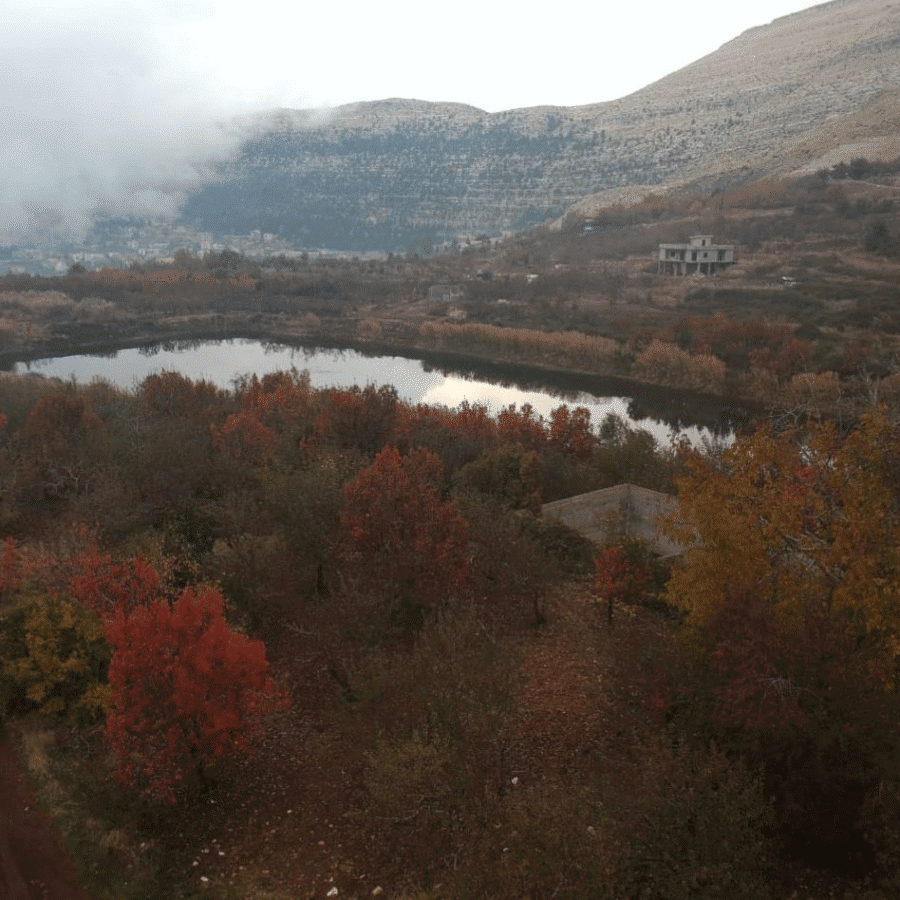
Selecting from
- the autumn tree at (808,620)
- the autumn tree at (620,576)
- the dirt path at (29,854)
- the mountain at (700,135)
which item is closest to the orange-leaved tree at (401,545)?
the autumn tree at (620,576)

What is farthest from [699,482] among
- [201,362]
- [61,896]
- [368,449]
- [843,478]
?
[201,362]

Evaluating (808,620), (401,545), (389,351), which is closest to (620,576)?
(401,545)

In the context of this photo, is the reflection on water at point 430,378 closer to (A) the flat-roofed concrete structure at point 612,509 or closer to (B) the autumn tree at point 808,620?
(A) the flat-roofed concrete structure at point 612,509

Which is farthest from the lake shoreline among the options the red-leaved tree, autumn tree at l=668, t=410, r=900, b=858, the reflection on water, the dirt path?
the dirt path

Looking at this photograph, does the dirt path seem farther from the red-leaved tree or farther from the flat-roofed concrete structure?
the flat-roofed concrete structure

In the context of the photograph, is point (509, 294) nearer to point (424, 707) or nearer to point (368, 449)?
point (368, 449)
